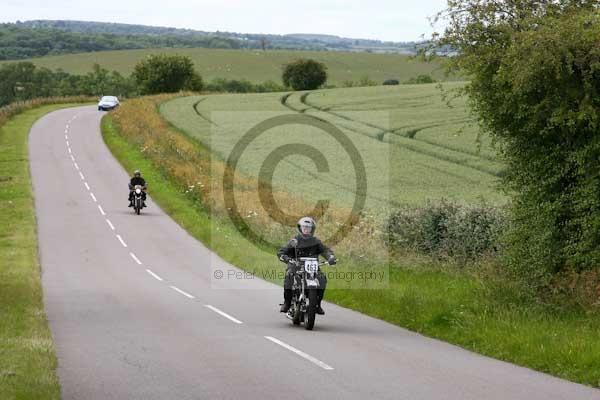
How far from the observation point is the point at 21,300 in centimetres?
2122

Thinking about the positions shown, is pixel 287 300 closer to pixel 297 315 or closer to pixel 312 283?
pixel 297 315

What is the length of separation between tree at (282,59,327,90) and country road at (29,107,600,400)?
290 feet

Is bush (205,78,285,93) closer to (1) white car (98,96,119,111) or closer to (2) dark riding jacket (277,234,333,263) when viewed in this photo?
(1) white car (98,96,119,111)

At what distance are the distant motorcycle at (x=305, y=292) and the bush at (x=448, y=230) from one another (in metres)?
6.19

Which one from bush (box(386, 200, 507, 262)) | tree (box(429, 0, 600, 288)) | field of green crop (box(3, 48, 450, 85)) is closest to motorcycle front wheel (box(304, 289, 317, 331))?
tree (box(429, 0, 600, 288))

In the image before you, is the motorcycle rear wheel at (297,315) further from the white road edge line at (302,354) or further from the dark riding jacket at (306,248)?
the white road edge line at (302,354)

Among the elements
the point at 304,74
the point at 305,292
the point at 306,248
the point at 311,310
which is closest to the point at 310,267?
the point at 305,292

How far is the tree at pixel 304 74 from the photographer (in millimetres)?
119375

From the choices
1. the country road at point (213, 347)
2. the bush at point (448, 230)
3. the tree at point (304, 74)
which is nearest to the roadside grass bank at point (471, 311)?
the country road at point (213, 347)

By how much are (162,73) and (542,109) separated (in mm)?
94119

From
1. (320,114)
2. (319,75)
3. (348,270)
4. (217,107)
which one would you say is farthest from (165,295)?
(319,75)

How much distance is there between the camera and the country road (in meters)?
11.7

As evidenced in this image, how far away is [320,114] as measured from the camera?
7244 centimetres

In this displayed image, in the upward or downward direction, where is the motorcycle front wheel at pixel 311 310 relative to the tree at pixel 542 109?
downward
